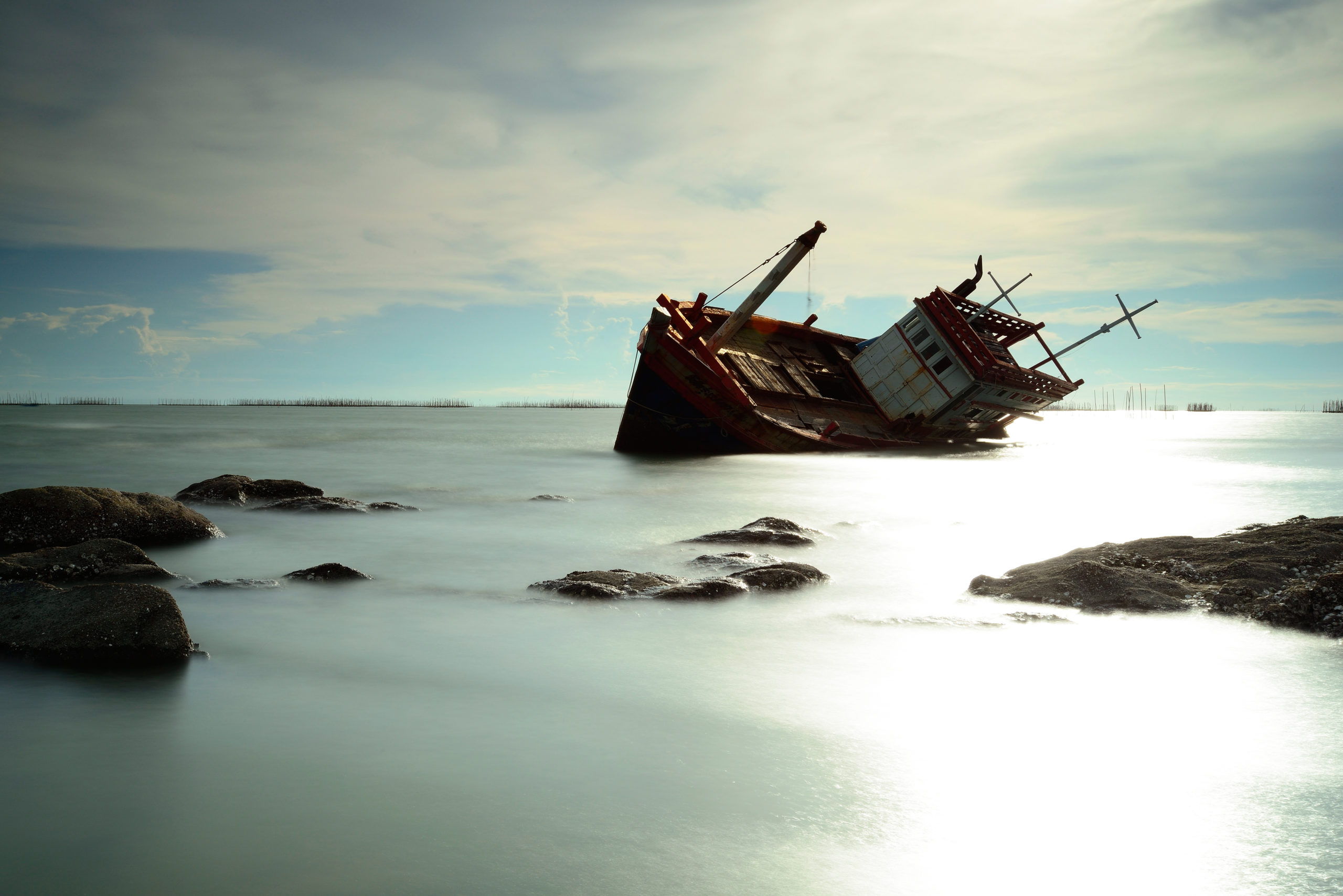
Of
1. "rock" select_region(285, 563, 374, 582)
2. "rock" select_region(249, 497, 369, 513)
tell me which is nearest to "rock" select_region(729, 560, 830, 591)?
"rock" select_region(285, 563, 374, 582)

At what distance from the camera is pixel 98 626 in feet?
18.1

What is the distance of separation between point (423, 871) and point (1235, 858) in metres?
3.34

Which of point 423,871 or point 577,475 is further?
point 577,475

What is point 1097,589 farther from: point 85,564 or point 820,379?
point 820,379

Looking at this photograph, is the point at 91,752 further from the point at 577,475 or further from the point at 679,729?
the point at 577,475

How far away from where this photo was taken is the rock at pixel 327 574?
8320 millimetres

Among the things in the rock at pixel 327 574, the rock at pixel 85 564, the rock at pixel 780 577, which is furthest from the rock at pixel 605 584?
the rock at pixel 85 564

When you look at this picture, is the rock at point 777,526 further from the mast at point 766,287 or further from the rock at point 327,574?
the mast at point 766,287

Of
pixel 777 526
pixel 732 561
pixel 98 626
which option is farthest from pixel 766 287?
pixel 98 626

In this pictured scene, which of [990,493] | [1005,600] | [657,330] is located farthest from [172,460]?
[1005,600]

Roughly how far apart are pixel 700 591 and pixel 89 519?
23.0 feet

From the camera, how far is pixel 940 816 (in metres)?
3.86

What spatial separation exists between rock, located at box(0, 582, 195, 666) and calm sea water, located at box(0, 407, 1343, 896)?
26 cm

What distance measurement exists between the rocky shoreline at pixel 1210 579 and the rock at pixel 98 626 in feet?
22.0
